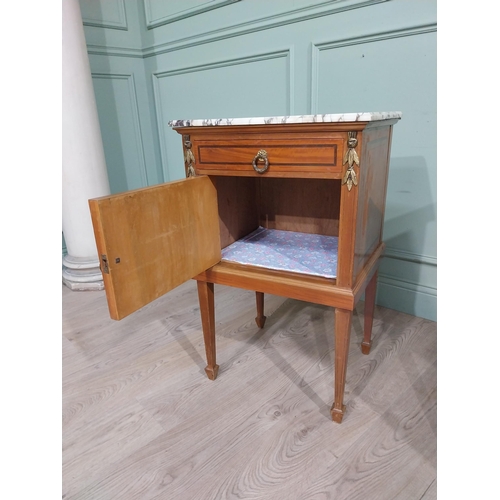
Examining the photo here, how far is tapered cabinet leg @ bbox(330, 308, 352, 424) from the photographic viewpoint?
90 cm

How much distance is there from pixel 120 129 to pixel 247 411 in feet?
5.90

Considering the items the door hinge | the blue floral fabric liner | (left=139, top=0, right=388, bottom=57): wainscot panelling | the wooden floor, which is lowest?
the wooden floor

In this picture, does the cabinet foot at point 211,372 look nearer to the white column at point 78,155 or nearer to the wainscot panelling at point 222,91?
the white column at point 78,155

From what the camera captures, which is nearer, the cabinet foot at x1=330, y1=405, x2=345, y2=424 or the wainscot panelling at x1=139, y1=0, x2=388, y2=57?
the cabinet foot at x1=330, y1=405, x2=345, y2=424

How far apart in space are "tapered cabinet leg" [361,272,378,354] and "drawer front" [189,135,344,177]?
0.52 metres

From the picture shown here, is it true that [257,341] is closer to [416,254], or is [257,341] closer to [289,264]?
[289,264]

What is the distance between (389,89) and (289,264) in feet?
2.67

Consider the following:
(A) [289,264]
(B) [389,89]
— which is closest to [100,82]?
(B) [389,89]

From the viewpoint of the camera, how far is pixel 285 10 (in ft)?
4.80

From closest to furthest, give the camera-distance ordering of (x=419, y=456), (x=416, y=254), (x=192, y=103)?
(x=419, y=456)
(x=416, y=254)
(x=192, y=103)

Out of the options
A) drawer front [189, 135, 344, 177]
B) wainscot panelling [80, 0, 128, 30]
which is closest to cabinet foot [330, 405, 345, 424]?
drawer front [189, 135, 344, 177]

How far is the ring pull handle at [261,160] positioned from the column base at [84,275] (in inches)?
51.8

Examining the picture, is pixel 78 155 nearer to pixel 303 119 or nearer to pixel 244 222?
pixel 244 222

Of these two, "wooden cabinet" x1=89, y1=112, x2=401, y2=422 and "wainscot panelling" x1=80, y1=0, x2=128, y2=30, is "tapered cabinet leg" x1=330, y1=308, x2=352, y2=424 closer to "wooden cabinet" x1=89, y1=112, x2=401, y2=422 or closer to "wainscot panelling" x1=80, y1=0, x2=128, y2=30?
"wooden cabinet" x1=89, y1=112, x2=401, y2=422
